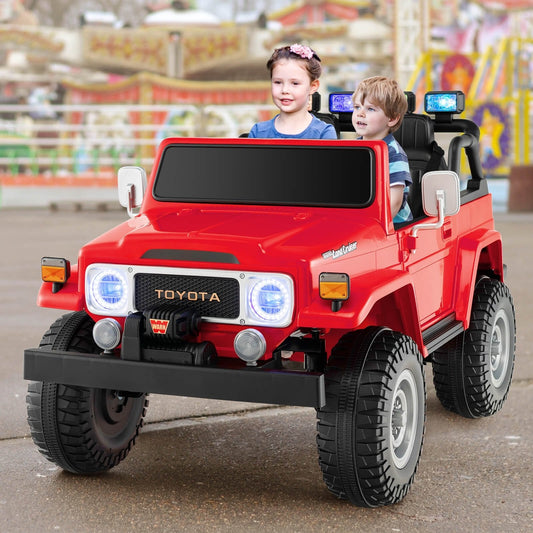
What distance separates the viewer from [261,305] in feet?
13.5

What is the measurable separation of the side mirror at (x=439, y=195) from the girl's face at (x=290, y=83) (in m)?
0.76

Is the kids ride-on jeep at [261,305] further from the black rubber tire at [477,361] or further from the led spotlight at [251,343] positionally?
the black rubber tire at [477,361]

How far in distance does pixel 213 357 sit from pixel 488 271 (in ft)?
7.50

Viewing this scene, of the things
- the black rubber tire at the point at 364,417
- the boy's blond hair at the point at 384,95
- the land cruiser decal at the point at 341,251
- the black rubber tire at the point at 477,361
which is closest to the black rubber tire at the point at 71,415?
the black rubber tire at the point at 364,417

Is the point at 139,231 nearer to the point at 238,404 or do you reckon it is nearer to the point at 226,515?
the point at 226,515

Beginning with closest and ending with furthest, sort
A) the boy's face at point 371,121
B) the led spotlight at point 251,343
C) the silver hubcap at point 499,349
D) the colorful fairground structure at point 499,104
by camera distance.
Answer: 1. the led spotlight at point 251,343
2. the boy's face at point 371,121
3. the silver hubcap at point 499,349
4. the colorful fairground structure at point 499,104

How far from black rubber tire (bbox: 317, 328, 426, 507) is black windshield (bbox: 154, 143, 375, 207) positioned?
70 centimetres

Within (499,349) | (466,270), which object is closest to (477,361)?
(499,349)

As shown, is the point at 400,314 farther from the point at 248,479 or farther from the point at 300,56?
the point at 300,56

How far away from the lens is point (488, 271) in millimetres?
5957

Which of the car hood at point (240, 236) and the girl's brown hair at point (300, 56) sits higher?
the girl's brown hair at point (300, 56)

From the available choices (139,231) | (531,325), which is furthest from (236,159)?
(531,325)

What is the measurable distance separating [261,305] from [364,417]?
564 millimetres

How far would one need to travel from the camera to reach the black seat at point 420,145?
19.0ft
